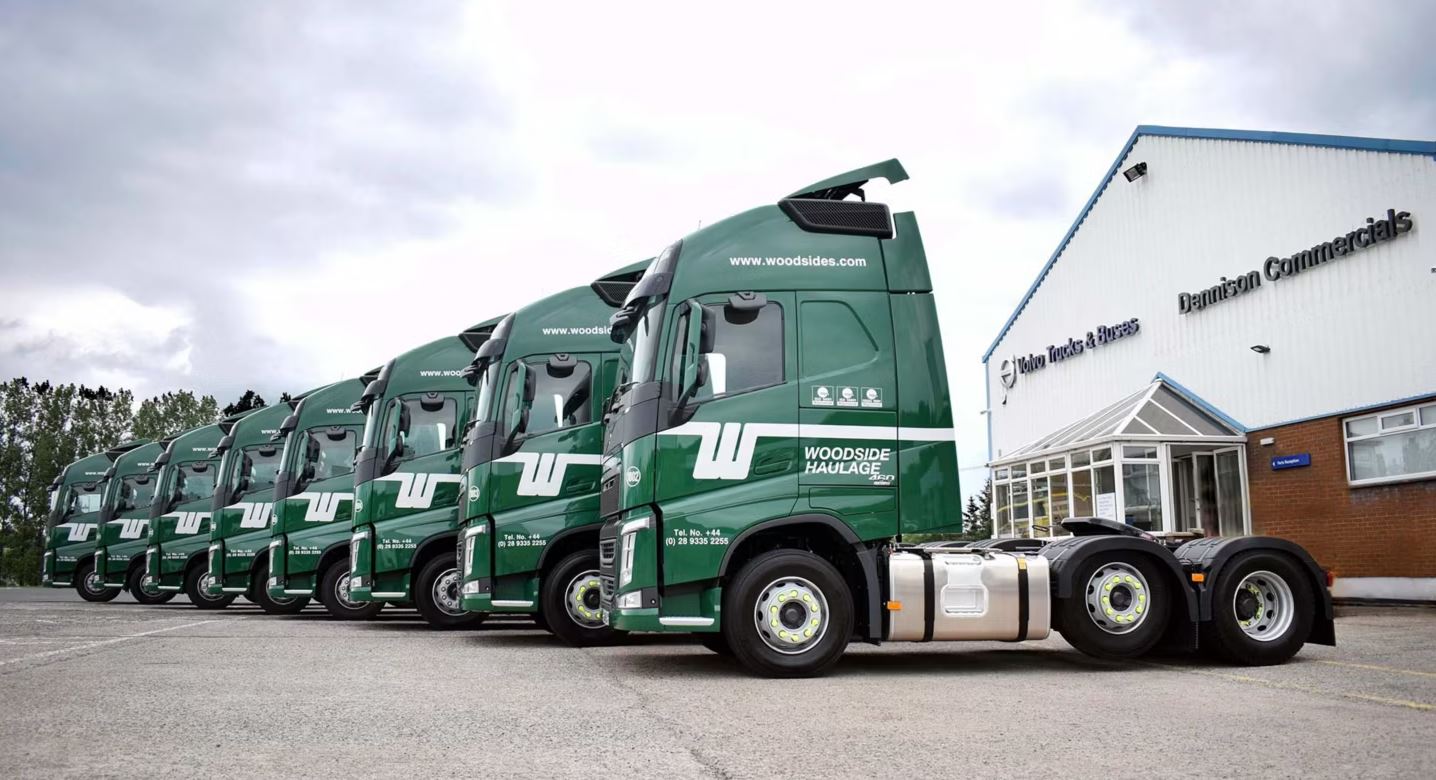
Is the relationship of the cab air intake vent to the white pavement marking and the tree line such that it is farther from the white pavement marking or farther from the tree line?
the tree line

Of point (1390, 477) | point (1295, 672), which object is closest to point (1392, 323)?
point (1390, 477)

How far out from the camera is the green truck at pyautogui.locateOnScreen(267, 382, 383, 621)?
1669cm

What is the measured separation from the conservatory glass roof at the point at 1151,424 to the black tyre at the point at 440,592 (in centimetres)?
1192

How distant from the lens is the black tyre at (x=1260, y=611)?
9.16 m

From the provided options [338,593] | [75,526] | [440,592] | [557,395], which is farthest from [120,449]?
[557,395]

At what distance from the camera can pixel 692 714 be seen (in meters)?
6.65

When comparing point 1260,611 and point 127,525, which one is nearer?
point 1260,611

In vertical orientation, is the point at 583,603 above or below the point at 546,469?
below

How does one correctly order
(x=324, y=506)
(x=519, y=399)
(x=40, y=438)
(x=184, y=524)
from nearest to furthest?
(x=519, y=399)
(x=324, y=506)
(x=184, y=524)
(x=40, y=438)

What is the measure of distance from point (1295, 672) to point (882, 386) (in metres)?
3.80

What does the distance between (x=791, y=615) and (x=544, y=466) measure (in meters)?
4.14

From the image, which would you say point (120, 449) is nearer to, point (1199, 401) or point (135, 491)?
point (135, 491)

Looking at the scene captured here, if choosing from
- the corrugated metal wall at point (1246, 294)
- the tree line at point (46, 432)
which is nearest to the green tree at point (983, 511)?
the corrugated metal wall at point (1246, 294)

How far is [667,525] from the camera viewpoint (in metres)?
8.56
